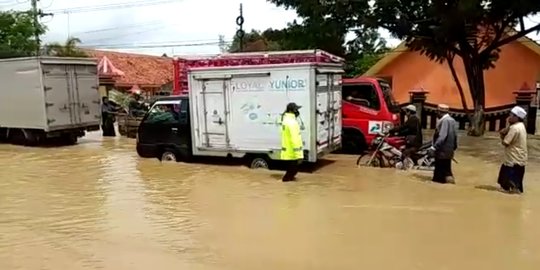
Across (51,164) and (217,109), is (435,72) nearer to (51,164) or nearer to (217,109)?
(217,109)

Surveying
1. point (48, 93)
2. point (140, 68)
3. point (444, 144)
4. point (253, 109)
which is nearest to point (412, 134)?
point (444, 144)

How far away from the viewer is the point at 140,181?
11453 millimetres

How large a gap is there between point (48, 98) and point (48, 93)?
0.15 meters

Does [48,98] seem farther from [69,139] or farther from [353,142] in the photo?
[353,142]

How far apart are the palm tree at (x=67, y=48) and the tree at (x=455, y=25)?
25.4 m

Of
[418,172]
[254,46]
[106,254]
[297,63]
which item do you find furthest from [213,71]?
[254,46]

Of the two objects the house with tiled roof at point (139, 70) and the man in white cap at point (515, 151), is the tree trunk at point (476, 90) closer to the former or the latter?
the man in white cap at point (515, 151)

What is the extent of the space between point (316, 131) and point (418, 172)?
2350 mm

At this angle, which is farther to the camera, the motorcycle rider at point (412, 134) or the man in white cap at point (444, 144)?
the motorcycle rider at point (412, 134)

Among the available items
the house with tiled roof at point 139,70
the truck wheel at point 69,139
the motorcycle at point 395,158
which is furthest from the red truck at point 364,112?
the house with tiled roof at point 139,70

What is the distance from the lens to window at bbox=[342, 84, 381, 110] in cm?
1401

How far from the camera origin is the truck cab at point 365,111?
13.8 meters

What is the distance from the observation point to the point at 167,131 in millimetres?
13438

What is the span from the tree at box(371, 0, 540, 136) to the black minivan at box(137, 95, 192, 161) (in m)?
7.66
